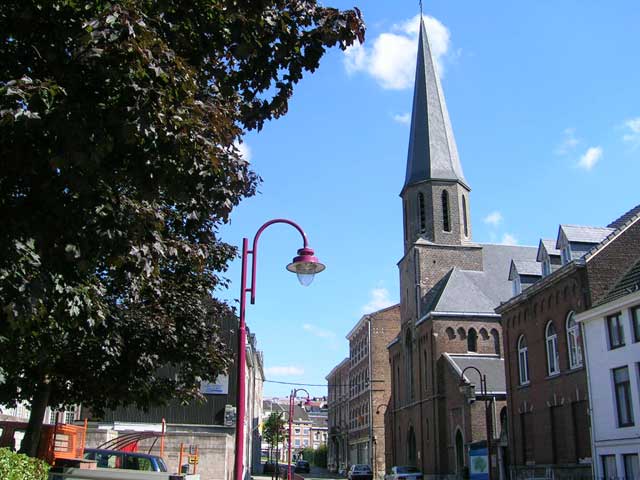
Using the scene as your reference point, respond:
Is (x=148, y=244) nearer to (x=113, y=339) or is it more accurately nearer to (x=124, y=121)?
(x=124, y=121)

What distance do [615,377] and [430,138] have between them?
37914mm

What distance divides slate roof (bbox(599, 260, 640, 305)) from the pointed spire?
31.5 m

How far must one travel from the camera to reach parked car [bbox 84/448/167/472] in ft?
55.2

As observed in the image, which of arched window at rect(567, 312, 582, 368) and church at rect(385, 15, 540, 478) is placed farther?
church at rect(385, 15, 540, 478)

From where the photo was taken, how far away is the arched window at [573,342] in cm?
2981

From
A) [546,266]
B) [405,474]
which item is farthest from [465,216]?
[546,266]

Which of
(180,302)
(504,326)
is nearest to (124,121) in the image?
(180,302)

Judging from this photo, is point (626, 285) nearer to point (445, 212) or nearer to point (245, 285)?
point (245, 285)

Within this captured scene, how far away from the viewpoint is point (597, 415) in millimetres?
27438

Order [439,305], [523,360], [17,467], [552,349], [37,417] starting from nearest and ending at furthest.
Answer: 1. [17,467]
2. [37,417]
3. [552,349]
4. [523,360]
5. [439,305]

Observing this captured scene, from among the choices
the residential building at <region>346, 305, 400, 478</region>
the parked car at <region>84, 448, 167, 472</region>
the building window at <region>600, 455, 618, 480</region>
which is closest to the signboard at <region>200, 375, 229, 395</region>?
the building window at <region>600, 455, 618, 480</region>

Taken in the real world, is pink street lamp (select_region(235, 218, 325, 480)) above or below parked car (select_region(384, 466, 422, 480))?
above

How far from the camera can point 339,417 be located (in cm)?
10369

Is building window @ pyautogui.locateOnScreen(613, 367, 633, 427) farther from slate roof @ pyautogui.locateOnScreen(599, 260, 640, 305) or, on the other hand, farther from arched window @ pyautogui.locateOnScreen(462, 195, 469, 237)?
arched window @ pyautogui.locateOnScreen(462, 195, 469, 237)
